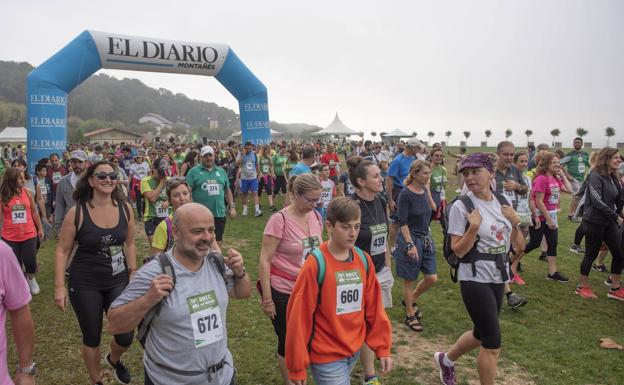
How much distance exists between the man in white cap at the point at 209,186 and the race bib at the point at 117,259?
2.63 metres

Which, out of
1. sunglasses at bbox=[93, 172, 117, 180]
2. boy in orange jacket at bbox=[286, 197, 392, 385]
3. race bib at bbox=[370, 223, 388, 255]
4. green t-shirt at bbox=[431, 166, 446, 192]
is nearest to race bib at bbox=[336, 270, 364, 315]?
boy in orange jacket at bbox=[286, 197, 392, 385]

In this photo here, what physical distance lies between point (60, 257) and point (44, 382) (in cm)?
154

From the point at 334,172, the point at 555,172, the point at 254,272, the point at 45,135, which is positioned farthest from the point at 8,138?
the point at 555,172

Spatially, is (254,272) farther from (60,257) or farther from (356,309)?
(356,309)

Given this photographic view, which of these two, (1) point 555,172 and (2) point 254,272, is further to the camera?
(2) point 254,272

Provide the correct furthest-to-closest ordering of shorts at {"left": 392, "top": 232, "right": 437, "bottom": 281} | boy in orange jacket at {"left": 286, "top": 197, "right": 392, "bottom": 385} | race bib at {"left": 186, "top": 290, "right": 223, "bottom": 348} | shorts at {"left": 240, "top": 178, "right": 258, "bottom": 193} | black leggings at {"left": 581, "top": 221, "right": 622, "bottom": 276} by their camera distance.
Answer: shorts at {"left": 240, "top": 178, "right": 258, "bottom": 193}, black leggings at {"left": 581, "top": 221, "right": 622, "bottom": 276}, shorts at {"left": 392, "top": 232, "right": 437, "bottom": 281}, boy in orange jacket at {"left": 286, "top": 197, "right": 392, "bottom": 385}, race bib at {"left": 186, "top": 290, "right": 223, "bottom": 348}

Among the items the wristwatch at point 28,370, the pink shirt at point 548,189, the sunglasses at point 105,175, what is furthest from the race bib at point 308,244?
the pink shirt at point 548,189

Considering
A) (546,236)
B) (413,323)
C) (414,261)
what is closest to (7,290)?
(414,261)

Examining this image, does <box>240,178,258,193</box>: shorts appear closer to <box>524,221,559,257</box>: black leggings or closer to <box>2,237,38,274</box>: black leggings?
<box>2,237,38,274</box>: black leggings

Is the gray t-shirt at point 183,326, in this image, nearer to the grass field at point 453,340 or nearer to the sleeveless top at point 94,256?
the sleeveless top at point 94,256

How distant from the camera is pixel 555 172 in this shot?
648cm

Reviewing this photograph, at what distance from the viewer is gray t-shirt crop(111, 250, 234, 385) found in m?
2.13

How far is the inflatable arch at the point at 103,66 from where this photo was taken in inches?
482

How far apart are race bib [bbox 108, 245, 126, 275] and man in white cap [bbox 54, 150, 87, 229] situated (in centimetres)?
221
